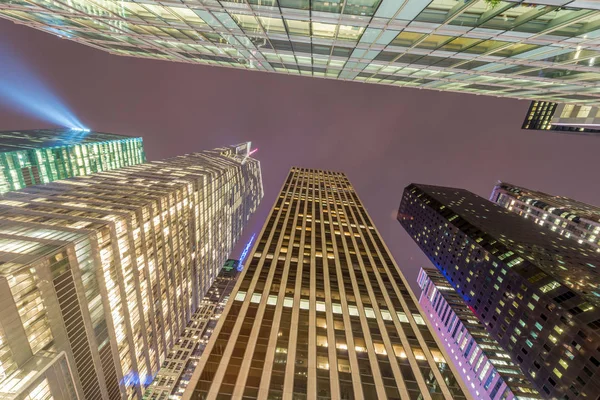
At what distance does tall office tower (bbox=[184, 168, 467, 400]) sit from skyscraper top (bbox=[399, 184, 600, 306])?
46525mm

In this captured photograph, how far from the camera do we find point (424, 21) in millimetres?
15031

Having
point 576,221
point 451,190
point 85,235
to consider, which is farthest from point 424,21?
point 451,190

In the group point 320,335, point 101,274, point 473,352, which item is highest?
point 320,335

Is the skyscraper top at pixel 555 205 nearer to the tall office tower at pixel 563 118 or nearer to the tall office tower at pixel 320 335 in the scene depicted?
the tall office tower at pixel 563 118

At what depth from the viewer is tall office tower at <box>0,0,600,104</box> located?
1369cm

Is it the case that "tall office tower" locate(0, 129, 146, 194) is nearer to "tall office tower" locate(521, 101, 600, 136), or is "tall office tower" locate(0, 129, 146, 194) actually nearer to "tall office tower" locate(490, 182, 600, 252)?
"tall office tower" locate(521, 101, 600, 136)

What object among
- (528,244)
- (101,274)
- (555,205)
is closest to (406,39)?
(101,274)

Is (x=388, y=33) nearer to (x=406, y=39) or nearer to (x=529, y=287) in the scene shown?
(x=406, y=39)

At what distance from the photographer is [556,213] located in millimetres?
118875

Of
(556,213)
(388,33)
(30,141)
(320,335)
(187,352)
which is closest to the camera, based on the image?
(388,33)

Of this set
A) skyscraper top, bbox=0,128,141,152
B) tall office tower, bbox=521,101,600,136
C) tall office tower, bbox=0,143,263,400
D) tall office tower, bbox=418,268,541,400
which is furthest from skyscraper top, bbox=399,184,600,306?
skyscraper top, bbox=0,128,141,152

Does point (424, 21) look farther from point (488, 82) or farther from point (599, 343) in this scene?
point (599, 343)

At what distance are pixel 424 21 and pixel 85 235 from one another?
5436 cm

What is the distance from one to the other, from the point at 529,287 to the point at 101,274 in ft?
339
